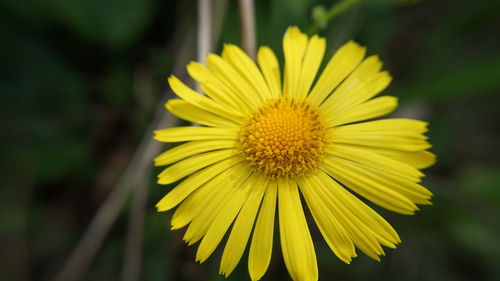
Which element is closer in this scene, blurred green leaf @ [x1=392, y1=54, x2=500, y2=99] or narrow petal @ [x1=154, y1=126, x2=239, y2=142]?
narrow petal @ [x1=154, y1=126, x2=239, y2=142]

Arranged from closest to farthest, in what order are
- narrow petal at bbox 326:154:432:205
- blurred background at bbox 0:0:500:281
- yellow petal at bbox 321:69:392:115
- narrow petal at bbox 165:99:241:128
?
narrow petal at bbox 326:154:432:205, narrow petal at bbox 165:99:241:128, yellow petal at bbox 321:69:392:115, blurred background at bbox 0:0:500:281

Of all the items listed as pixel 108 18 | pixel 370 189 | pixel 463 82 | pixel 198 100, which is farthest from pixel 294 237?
pixel 108 18

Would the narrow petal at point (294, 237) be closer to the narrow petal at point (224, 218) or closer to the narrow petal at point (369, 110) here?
the narrow petal at point (224, 218)

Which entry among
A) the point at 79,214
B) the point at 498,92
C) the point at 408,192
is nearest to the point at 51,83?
the point at 79,214

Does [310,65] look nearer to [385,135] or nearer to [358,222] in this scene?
[385,135]

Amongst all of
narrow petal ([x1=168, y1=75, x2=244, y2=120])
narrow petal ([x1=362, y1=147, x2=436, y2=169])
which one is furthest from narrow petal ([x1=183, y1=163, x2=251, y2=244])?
narrow petal ([x1=362, y1=147, x2=436, y2=169])

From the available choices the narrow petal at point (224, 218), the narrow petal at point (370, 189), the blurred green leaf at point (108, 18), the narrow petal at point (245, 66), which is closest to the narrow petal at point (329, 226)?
the narrow petal at point (370, 189)

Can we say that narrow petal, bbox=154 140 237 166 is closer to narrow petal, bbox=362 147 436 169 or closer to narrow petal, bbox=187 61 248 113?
narrow petal, bbox=187 61 248 113
